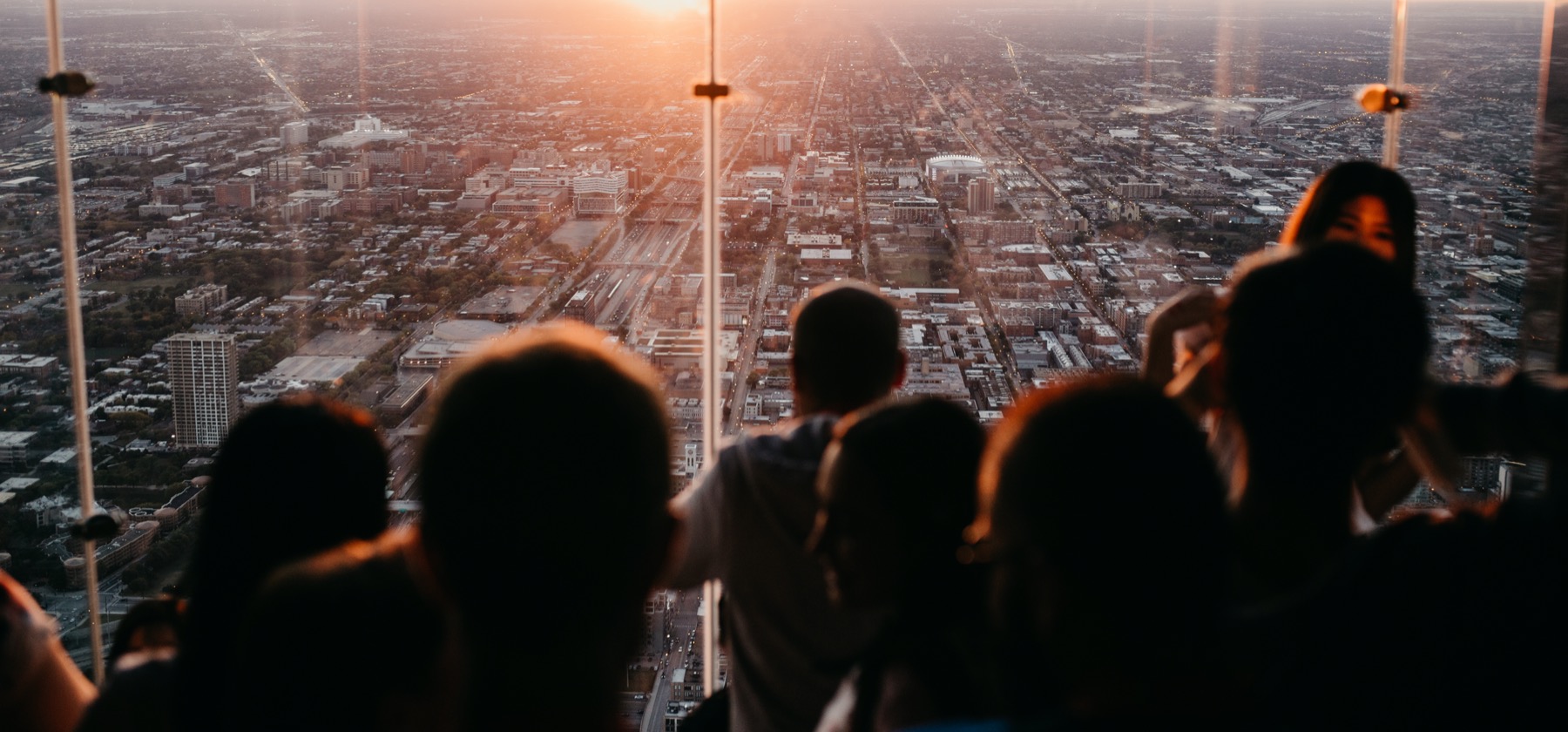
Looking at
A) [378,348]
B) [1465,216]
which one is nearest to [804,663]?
[378,348]

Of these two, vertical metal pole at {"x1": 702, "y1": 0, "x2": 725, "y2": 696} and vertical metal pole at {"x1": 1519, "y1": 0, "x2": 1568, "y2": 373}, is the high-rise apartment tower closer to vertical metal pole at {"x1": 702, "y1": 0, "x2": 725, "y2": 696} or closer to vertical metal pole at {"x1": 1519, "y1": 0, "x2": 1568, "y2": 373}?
vertical metal pole at {"x1": 702, "y1": 0, "x2": 725, "y2": 696}

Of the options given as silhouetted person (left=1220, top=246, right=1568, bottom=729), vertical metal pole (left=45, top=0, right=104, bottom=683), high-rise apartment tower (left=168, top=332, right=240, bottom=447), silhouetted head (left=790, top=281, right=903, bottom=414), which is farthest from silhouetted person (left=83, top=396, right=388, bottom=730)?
high-rise apartment tower (left=168, top=332, right=240, bottom=447)

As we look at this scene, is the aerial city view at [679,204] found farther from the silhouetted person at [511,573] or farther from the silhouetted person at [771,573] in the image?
the silhouetted person at [511,573]

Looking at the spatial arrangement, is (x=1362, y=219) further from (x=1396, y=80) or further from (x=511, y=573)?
(x=511, y=573)

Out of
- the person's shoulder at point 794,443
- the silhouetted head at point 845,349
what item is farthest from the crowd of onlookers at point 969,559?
the silhouetted head at point 845,349

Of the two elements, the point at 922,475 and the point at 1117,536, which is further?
the point at 922,475

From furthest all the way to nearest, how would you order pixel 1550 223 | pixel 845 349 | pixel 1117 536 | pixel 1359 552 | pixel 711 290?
pixel 711 290 → pixel 1550 223 → pixel 845 349 → pixel 1359 552 → pixel 1117 536

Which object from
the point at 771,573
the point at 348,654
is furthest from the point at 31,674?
the point at 771,573
